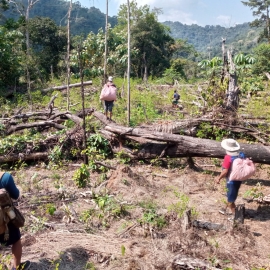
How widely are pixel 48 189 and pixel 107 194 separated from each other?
1.46m

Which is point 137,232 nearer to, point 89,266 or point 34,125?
point 89,266

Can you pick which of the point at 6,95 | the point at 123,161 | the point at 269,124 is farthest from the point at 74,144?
the point at 6,95

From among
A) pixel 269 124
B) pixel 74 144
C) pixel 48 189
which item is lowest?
pixel 48 189

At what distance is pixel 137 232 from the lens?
429 cm

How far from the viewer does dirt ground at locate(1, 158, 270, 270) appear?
3.60 metres

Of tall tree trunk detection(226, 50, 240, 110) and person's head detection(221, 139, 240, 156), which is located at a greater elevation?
tall tree trunk detection(226, 50, 240, 110)

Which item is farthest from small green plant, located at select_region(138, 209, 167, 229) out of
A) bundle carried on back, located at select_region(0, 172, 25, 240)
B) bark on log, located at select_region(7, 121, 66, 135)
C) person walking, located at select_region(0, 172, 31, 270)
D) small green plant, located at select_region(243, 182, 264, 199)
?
bark on log, located at select_region(7, 121, 66, 135)

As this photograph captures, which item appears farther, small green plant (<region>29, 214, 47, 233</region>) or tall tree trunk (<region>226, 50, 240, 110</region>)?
tall tree trunk (<region>226, 50, 240, 110</region>)

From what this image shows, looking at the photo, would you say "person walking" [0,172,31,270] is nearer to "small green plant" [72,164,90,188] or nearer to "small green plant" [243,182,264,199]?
"small green plant" [72,164,90,188]

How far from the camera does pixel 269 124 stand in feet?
26.3

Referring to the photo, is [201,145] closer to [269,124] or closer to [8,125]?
[269,124]

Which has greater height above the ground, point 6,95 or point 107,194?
point 6,95

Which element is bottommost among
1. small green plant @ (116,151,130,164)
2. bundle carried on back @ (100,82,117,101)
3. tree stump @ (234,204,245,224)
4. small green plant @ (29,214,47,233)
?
small green plant @ (29,214,47,233)

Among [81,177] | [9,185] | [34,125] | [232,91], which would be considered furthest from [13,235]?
[232,91]
